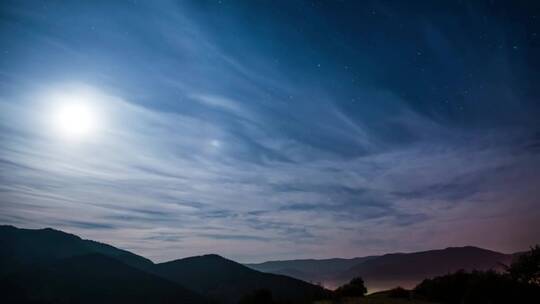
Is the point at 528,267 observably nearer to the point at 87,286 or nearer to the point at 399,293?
the point at 399,293

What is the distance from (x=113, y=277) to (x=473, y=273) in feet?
629

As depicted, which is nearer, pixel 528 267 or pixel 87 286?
pixel 528 267

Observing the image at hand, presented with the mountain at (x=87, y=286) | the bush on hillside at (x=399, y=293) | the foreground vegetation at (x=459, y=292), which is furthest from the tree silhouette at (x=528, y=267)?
the mountain at (x=87, y=286)

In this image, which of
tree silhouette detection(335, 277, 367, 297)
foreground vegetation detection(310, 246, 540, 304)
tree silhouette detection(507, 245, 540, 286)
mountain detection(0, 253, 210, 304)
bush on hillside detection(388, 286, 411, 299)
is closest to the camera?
foreground vegetation detection(310, 246, 540, 304)

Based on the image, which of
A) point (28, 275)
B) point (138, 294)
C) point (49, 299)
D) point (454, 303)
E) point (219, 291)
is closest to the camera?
point (454, 303)

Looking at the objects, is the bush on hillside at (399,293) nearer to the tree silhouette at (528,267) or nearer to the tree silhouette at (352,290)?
the tree silhouette at (352,290)

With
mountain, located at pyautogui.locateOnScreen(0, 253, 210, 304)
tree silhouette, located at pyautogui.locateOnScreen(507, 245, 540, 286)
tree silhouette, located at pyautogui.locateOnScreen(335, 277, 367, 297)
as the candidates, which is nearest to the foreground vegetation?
tree silhouette, located at pyautogui.locateOnScreen(335, 277, 367, 297)

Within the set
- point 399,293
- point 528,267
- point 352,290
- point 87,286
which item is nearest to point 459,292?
point 399,293

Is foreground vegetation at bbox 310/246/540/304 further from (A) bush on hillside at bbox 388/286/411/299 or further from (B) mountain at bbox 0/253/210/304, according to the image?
(B) mountain at bbox 0/253/210/304

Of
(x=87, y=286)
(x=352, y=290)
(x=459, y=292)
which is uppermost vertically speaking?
(x=459, y=292)

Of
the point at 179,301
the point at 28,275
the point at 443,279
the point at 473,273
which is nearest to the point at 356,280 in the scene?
the point at 443,279

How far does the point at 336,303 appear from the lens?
67.8 feet

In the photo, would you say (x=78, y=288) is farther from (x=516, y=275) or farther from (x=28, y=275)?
(x=516, y=275)

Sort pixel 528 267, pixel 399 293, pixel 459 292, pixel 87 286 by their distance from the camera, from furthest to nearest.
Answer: pixel 87 286 < pixel 528 267 < pixel 459 292 < pixel 399 293
